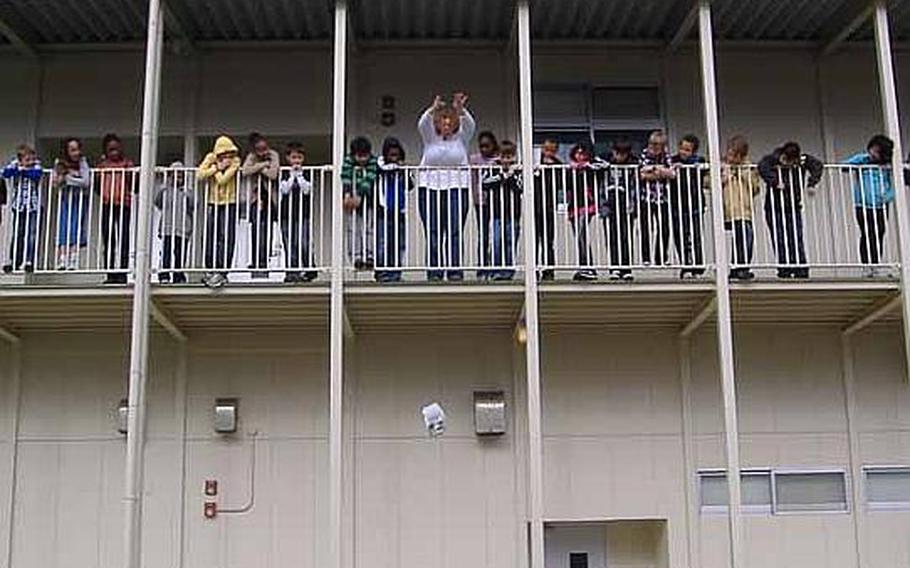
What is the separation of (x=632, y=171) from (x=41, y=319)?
5.68m

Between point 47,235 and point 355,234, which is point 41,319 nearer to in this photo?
point 47,235

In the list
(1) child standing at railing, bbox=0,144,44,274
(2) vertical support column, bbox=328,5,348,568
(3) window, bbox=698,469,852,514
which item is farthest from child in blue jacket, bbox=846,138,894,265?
(1) child standing at railing, bbox=0,144,44,274

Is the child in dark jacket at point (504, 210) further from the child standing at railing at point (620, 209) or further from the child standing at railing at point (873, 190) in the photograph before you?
the child standing at railing at point (873, 190)

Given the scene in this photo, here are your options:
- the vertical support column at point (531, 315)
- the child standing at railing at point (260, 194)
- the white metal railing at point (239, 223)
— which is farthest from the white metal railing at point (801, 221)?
the child standing at railing at point (260, 194)

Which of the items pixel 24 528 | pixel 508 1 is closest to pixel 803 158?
pixel 508 1

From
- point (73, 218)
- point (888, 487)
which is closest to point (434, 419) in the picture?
point (73, 218)

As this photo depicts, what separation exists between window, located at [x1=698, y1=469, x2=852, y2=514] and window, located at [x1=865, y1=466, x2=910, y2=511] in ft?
0.36

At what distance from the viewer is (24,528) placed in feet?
40.2

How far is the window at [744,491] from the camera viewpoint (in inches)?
487

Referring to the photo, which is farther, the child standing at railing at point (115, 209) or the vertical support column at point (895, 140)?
the child standing at railing at point (115, 209)

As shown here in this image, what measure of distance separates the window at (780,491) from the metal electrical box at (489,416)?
196cm

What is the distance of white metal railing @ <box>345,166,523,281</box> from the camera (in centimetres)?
1171

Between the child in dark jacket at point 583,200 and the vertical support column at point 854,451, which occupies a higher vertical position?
the child in dark jacket at point 583,200

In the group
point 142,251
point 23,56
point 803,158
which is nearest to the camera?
point 142,251
